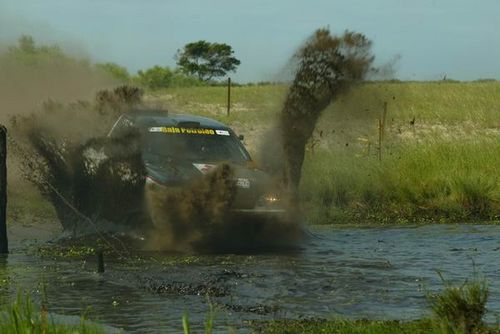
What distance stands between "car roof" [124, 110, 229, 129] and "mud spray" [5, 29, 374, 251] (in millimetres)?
535

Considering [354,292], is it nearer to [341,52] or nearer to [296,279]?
[296,279]

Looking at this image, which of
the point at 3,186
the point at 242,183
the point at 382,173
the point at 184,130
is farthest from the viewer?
the point at 382,173

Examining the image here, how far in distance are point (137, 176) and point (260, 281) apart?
3.40 m

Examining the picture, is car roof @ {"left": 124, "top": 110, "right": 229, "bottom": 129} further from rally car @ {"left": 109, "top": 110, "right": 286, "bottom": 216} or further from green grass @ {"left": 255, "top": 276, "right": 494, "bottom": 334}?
green grass @ {"left": 255, "top": 276, "right": 494, "bottom": 334}

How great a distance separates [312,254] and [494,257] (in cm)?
236

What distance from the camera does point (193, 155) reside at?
1445 centimetres

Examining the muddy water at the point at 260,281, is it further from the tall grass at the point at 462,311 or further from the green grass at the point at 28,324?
the tall grass at the point at 462,311

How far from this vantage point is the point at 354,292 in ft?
33.7

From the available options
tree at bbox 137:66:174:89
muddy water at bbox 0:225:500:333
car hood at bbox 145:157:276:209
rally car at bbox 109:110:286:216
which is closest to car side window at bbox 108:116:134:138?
rally car at bbox 109:110:286:216

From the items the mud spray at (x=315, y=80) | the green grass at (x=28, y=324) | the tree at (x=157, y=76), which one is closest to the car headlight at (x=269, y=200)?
the mud spray at (x=315, y=80)

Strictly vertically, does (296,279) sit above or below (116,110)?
below

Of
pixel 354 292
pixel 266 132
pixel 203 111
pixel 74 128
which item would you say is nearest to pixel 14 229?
pixel 74 128

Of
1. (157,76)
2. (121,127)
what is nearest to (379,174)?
(121,127)

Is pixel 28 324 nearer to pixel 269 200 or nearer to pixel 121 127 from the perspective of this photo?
pixel 269 200
